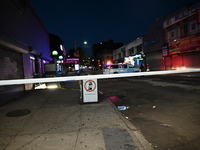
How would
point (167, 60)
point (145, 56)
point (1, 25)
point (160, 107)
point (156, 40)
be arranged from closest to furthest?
point (160, 107), point (1, 25), point (167, 60), point (156, 40), point (145, 56)

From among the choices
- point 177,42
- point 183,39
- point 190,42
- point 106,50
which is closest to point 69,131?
point 190,42

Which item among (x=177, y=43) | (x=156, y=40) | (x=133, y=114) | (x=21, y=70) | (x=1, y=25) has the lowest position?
(x=133, y=114)

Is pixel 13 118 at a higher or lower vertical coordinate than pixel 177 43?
lower

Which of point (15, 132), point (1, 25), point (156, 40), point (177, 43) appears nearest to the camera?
point (15, 132)

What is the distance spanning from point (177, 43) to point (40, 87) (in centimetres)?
2096

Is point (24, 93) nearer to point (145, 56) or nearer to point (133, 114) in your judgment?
point (133, 114)

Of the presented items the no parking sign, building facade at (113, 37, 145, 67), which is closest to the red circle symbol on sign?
the no parking sign

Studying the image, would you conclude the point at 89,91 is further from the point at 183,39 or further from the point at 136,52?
the point at 136,52

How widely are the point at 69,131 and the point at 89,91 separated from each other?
2.66 metres

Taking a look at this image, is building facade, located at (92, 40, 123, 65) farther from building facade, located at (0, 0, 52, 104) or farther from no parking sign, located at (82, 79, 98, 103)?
no parking sign, located at (82, 79, 98, 103)

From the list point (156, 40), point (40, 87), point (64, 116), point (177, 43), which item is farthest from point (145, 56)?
point (64, 116)

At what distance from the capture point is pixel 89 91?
6.14 m

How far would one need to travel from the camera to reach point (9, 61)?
7363mm

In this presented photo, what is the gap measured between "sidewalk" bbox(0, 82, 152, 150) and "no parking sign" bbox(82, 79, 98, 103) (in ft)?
2.99
